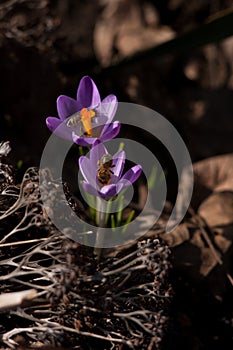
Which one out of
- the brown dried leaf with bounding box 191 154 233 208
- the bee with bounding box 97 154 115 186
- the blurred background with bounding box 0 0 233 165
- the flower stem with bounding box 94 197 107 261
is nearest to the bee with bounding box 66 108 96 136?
the bee with bounding box 97 154 115 186

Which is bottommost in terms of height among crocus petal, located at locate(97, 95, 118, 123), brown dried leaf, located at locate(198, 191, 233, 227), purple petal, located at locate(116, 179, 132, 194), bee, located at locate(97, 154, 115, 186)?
brown dried leaf, located at locate(198, 191, 233, 227)

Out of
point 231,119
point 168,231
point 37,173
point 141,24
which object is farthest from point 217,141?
point 37,173

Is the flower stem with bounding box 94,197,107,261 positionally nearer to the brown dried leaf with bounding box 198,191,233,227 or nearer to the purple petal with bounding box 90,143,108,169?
the purple petal with bounding box 90,143,108,169

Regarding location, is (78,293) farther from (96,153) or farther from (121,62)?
(121,62)

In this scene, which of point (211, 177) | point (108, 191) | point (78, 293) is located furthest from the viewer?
point (211, 177)

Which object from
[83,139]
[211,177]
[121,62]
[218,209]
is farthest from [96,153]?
[121,62]

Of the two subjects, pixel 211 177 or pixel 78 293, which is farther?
pixel 211 177

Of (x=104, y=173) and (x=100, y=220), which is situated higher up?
(x=104, y=173)
